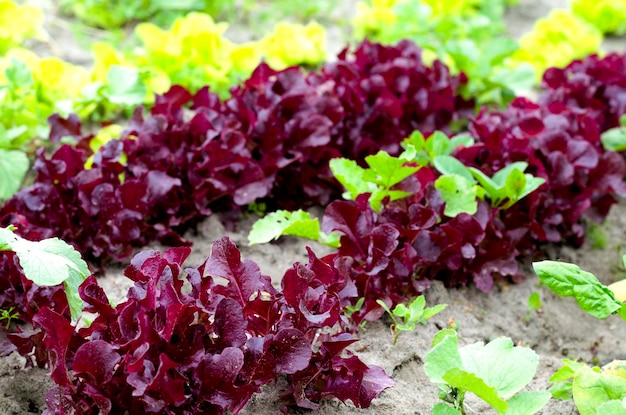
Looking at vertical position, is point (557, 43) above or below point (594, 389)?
below

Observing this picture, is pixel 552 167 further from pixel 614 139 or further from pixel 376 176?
pixel 376 176

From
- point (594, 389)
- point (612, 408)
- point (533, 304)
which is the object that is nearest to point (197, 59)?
point (533, 304)

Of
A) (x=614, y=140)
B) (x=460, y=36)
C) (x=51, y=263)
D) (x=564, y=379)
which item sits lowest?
(x=460, y=36)

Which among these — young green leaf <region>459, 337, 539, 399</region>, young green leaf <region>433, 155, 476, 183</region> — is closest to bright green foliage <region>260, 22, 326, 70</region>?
young green leaf <region>433, 155, 476, 183</region>

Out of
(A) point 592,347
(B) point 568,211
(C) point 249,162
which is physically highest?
(C) point 249,162

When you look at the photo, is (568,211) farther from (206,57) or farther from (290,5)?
(290,5)

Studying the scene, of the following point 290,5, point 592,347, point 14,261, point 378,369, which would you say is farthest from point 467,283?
point 290,5

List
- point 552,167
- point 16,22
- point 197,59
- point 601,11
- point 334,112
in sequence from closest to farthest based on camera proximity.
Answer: point 552,167 → point 334,112 → point 197,59 → point 16,22 → point 601,11
